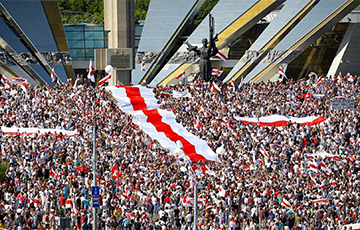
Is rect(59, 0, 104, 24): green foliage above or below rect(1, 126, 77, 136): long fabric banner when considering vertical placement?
above

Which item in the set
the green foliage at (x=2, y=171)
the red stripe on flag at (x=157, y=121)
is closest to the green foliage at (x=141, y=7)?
the red stripe on flag at (x=157, y=121)

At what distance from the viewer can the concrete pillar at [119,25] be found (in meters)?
38.8

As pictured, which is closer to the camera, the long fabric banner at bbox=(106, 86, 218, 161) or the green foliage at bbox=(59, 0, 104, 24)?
the long fabric banner at bbox=(106, 86, 218, 161)

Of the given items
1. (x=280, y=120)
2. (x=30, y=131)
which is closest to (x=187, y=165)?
(x=30, y=131)

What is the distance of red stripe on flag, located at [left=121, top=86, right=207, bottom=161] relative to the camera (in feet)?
57.0

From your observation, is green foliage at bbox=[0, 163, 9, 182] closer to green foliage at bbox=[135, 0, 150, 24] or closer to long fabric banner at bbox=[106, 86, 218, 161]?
long fabric banner at bbox=[106, 86, 218, 161]

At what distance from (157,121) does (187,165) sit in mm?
1655

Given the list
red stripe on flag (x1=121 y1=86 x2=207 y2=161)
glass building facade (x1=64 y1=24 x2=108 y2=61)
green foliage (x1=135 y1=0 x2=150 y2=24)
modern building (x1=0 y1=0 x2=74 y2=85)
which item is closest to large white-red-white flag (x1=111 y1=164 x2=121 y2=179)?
red stripe on flag (x1=121 y1=86 x2=207 y2=161)

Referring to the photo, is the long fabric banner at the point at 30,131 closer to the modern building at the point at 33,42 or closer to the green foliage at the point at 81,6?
the modern building at the point at 33,42

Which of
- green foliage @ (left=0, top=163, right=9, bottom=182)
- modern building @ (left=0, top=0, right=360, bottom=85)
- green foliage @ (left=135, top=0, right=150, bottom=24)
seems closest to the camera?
green foliage @ (left=0, top=163, right=9, bottom=182)

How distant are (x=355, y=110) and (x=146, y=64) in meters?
18.2

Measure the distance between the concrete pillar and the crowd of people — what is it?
8643 mm

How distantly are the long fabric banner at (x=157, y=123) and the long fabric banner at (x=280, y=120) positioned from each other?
361 cm

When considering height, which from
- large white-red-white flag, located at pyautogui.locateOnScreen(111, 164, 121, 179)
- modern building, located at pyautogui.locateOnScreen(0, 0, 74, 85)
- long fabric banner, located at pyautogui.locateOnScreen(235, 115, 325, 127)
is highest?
modern building, located at pyautogui.locateOnScreen(0, 0, 74, 85)
